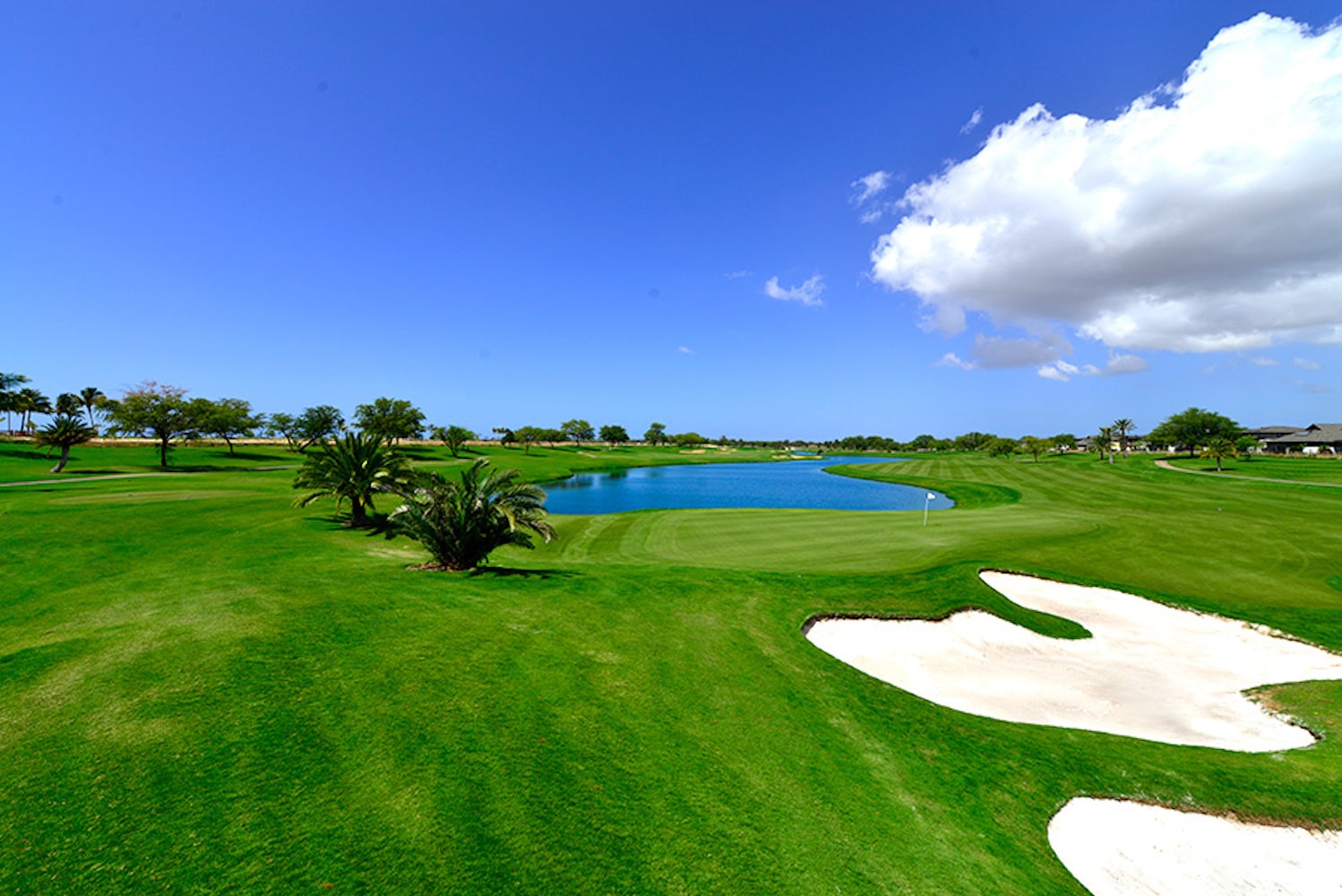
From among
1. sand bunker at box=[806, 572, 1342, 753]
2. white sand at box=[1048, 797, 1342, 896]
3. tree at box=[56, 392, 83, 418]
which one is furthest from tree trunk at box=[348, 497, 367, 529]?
tree at box=[56, 392, 83, 418]

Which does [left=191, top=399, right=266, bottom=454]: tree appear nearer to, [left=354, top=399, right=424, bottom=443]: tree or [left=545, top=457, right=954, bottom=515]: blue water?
[left=354, top=399, right=424, bottom=443]: tree

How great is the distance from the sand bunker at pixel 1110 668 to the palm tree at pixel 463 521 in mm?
10968

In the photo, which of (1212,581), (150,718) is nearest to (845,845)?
(150,718)

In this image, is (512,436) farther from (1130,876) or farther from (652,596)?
(1130,876)

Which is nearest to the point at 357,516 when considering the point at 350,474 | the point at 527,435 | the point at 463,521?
the point at 350,474

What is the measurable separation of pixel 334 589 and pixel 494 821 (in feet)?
32.5

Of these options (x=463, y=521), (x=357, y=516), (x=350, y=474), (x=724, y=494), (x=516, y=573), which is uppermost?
(x=350, y=474)

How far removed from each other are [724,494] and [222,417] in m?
79.1

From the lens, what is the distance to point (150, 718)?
674 cm

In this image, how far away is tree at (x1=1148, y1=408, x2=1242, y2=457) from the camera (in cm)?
11069

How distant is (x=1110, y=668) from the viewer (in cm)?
1495

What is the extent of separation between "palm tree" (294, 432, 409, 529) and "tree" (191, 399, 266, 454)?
6710 cm

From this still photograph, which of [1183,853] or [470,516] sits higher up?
[470,516]

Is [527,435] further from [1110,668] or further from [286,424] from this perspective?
[1110,668]
